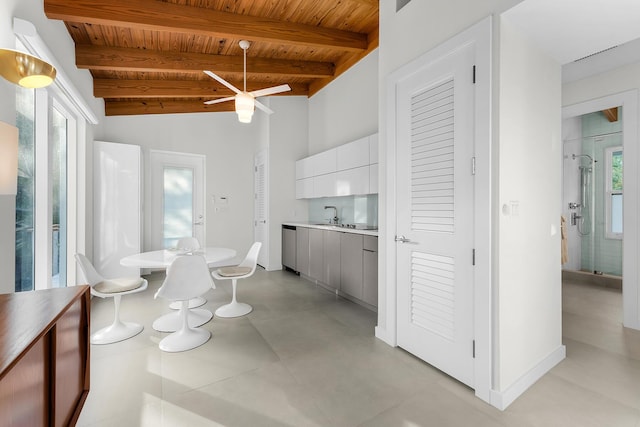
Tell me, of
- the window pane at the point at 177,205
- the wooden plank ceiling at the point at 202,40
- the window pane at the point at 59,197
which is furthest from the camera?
the window pane at the point at 177,205

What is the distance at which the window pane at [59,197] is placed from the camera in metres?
3.20

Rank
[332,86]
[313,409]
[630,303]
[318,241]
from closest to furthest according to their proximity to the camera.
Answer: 1. [313,409]
2. [630,303]
3. [318,241]
4. [332,86]

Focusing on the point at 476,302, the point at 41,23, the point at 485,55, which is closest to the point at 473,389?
the point at 476,302

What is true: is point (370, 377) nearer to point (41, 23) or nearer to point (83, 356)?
point (83, 356)

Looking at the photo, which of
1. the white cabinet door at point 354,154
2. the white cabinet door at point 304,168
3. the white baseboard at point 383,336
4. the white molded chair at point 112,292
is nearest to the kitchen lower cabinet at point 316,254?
the white cabinet door at point 354,154

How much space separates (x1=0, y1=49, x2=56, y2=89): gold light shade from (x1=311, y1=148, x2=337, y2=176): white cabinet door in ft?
11.8

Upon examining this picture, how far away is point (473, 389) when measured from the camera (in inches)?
76.4

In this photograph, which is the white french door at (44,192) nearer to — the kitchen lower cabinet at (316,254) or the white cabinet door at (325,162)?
the kitchen lower cabinet at (316,254)

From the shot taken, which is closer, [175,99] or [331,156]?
[331,156]

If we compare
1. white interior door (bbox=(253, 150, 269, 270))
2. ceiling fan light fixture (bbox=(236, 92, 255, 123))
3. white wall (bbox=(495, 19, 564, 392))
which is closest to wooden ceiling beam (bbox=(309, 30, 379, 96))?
white interior door (bbox=(253, 150, 269, 270))

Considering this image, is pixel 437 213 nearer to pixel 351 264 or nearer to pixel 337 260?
pixel 351 264

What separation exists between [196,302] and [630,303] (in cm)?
457

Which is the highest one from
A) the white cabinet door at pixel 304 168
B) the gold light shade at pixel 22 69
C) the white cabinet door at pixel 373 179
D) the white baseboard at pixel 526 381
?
the white cabinet door at pixel 304 168

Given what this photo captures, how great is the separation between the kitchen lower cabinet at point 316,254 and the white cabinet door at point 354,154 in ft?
3.41
